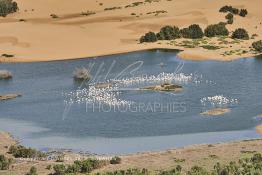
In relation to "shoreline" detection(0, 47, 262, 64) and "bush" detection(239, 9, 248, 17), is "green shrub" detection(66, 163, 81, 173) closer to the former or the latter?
"shoreline" detection(0, 47, 262, 64)

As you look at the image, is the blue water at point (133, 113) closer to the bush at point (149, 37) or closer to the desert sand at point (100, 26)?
the desert sand at point (100, 26)

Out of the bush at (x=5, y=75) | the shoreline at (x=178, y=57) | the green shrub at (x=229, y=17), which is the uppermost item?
the green shrub at (x=229, y=17)

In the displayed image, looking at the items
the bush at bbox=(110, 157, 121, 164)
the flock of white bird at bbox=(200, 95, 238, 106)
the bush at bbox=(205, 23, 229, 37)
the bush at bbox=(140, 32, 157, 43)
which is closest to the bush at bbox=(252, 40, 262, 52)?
the bush at bbox=(205, 23, 229, 37)

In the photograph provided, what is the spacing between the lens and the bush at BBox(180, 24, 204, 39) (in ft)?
328

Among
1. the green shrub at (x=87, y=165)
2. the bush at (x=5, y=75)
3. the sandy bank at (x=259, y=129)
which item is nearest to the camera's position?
the green shrub at (x=87, y=165)

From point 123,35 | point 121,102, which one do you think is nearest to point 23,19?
point 123,35

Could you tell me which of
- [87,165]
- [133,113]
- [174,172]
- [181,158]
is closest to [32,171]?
[87,165]

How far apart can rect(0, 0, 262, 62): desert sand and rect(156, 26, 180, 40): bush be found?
2.14 m

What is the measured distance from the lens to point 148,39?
9800 cm

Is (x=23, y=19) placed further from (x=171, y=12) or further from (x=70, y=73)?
(x=70, y=73)

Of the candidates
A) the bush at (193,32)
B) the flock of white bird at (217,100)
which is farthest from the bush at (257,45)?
the flock of white bird at (217,100)

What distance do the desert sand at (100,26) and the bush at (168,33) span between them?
214 centimetres

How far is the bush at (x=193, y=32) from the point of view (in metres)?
99.9

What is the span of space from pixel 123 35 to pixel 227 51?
19.4m
